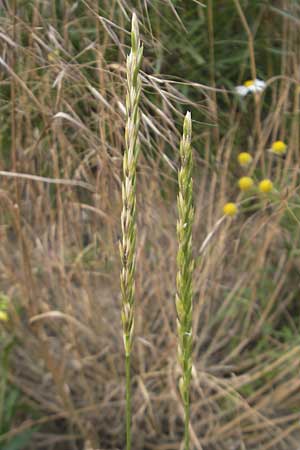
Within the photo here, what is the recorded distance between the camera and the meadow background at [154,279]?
1724 mm

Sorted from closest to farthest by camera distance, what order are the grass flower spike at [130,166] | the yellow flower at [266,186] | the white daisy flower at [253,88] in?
the grass flower spike at [130,166] < the yellow flower at [266,186] < the white daisy flower at [253,88]

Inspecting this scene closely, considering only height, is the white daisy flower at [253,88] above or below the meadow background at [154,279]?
above

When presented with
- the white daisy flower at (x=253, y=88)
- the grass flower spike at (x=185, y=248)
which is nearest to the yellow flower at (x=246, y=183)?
the white daisy flower at (x=253, y=88)

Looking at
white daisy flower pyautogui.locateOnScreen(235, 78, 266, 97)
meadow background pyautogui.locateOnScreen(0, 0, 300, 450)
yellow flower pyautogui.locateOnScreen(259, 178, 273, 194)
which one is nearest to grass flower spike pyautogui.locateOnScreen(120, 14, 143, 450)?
meadow background pyautogui.locateOnScreen(0, 0, 300, 450)

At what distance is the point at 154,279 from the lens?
6.01 feet

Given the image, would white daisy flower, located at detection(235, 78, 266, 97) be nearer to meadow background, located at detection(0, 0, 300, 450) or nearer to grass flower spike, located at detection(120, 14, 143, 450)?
meadow background, located at detection(0, 0, 300, 450)

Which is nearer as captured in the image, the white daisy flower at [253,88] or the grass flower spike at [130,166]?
the grass flower spike at [130,166]

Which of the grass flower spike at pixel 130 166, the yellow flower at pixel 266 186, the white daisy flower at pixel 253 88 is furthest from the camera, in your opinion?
the white daisy flower at pixel 253 88

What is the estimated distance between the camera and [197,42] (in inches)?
84.9

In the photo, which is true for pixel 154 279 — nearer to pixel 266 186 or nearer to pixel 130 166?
pixel 266 186

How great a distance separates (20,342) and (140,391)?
0.38m

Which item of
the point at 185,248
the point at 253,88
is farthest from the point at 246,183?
the point at 185,248

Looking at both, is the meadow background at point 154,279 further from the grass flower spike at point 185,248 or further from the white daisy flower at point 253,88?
the grass flower spike at point 185,248

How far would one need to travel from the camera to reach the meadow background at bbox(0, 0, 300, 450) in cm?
172
